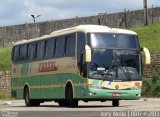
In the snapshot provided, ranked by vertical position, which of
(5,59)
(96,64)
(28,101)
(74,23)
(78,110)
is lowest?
(78,110)

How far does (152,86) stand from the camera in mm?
40438

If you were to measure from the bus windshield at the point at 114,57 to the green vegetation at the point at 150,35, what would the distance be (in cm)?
1734

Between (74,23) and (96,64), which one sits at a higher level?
(74,23)

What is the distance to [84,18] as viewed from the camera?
2277 inches

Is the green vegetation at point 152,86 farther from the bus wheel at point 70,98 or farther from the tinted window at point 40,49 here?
the bus wheel at point 70,98

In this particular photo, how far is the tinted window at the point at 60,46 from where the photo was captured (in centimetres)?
2956

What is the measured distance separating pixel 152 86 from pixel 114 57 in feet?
43.5

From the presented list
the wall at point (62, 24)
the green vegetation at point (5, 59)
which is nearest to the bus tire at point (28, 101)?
the wall at point (62, 24)

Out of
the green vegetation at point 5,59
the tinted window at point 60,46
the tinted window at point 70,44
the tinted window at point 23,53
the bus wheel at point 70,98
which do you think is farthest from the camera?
the green vegetation at point 5,59

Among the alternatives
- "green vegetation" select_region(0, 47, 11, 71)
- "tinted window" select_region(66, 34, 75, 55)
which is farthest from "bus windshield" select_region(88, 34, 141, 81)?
"green vegetation" select_region(0, 47, 11, 71)

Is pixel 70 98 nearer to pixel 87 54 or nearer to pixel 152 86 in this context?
pixel 87 54

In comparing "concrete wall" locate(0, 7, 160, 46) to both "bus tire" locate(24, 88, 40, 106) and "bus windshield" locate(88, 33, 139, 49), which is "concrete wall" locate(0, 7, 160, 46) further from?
"bus windshield" locate(88, 33, 139, 49)

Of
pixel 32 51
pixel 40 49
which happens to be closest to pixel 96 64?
pixel 40 49

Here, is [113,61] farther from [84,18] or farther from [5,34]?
[5,34]
